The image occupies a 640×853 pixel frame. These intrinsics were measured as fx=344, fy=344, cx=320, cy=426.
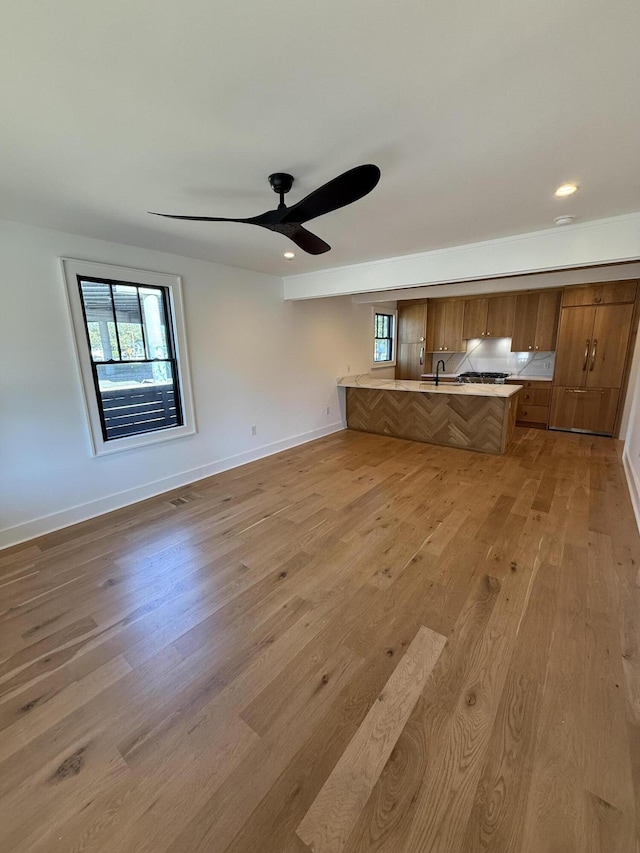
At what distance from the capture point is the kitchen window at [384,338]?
6975mm

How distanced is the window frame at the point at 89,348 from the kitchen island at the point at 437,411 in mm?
2886

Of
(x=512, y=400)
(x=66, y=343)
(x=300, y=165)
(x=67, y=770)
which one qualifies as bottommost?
(x=67, y=770)

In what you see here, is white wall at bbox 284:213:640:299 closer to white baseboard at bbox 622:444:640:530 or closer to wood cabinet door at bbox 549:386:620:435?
white baseboard at bbox 622:444:640:530

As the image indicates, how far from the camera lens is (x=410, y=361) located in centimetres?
737

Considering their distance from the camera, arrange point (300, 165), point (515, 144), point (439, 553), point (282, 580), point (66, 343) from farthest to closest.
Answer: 1. point (66, 343)
2. point (439, 553)
3. point (282, 580)
4. point (300, 165)
5. point (515, 144)

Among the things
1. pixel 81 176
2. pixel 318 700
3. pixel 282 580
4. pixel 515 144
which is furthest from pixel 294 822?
pixel 81 176

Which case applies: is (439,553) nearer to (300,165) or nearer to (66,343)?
(300,165)

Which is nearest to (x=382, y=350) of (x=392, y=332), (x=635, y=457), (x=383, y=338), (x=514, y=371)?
(x=383, y=338)

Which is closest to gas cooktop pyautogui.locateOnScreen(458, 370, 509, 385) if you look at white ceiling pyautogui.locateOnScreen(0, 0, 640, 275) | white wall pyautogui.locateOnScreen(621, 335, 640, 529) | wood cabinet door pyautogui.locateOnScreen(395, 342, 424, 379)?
wood cabinet door pyautogui.locateOnScreen(395, 342, 424, 379)

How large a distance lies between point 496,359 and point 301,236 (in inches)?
222

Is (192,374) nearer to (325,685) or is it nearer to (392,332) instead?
(325,685)

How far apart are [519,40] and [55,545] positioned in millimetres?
3887

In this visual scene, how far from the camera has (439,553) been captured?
8.19ft

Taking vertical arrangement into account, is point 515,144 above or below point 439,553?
above
